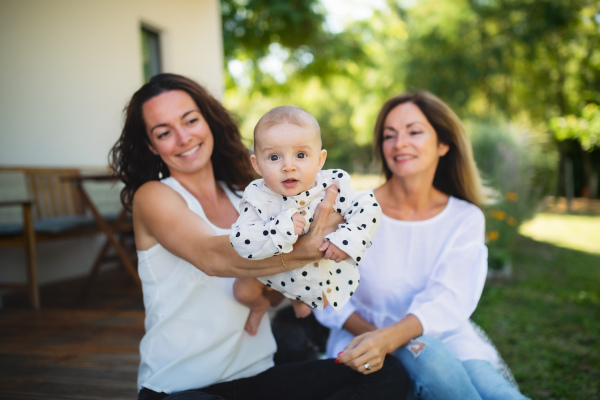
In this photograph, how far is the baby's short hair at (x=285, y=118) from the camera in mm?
1446

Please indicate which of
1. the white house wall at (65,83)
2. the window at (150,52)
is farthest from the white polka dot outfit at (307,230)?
the window at (150,52)

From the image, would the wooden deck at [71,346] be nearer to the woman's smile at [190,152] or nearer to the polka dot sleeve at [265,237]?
the woman's smile at [190,152]

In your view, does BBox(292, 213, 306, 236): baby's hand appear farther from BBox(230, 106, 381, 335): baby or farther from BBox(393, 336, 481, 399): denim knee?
BBox(393, 336, 481, 399): denim knee

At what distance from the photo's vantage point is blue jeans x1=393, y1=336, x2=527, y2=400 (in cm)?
168

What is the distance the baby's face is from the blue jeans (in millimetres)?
825

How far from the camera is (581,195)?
1750 centimetres

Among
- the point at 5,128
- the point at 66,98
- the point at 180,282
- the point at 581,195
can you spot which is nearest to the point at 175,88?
the point at 180,282

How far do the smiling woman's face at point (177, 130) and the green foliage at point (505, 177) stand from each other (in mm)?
4617

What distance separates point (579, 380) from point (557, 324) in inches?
49.2

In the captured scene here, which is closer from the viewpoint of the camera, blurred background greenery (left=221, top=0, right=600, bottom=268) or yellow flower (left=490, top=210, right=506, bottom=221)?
yellow flower (left=490, top=210, right=506, bottom=221)

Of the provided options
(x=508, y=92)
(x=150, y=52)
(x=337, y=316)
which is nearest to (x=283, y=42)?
(x=150, y=52)

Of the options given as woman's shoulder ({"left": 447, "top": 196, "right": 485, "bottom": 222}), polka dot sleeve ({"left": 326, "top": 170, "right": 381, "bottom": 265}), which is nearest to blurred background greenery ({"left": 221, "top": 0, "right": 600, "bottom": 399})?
woman's shoulder ({"left": 447, "top": 196, "right": 485, "bottom": 222})

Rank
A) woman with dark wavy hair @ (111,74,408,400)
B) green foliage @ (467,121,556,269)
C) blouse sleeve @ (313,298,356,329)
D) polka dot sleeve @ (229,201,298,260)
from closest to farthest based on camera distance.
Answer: polka dot sleeve @ (229,201,298,260) < woman with dark wavy hair @ (111,74,408,400) < blouse sleeve @ (313,298,356,329) < green foliage @ (467,121,556,269)

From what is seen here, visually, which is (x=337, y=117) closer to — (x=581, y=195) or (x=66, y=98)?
(x=581, y=195)
